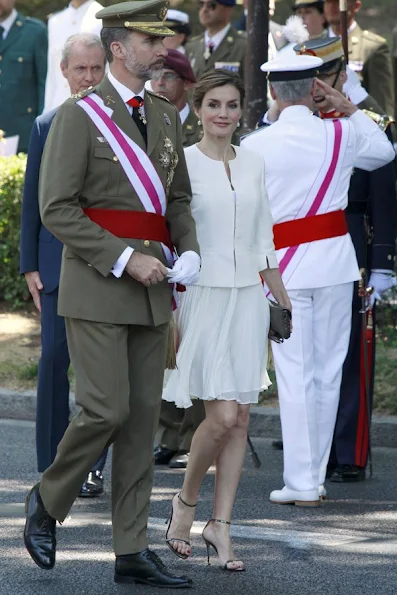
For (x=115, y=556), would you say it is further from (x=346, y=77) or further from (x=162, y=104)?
(x=346, y=77)

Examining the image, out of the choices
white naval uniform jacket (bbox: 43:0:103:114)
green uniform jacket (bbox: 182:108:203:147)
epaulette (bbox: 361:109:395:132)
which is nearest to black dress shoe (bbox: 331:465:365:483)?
epaulette (bbox: 361:109:395:132)

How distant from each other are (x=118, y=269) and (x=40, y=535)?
105 cm

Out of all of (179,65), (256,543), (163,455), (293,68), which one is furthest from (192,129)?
(256,543)

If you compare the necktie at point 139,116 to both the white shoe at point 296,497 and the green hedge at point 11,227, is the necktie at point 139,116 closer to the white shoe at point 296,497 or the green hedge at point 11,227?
the white shoe at point 296,497

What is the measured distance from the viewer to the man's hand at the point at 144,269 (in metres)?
5.41

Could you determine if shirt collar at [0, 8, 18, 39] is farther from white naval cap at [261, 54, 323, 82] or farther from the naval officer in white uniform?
white naval cap at [261, 54, 323, 82]

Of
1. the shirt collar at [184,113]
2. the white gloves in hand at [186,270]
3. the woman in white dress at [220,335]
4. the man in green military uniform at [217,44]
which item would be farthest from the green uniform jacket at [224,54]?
the white gloves in hand at [186,270]

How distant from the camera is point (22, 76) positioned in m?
12.8

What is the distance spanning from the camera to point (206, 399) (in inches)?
233

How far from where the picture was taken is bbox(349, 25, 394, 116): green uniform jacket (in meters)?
11.0

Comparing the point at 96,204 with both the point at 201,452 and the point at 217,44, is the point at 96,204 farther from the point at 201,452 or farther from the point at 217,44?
the point at 217,44

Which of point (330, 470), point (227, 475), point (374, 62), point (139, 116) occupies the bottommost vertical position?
point (330, 470)

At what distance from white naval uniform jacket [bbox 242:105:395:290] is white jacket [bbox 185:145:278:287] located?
3.18 feet

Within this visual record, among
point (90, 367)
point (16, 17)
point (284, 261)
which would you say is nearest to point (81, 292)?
point (90, 367)
